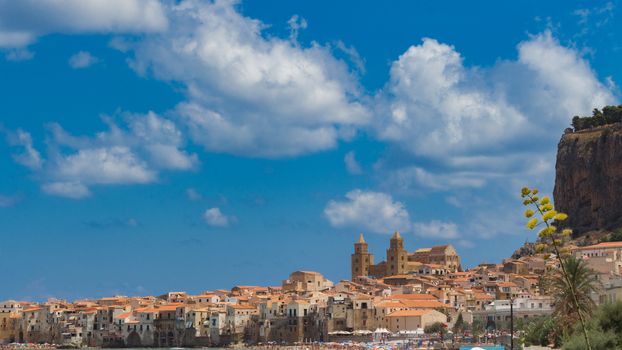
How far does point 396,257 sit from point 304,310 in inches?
2107

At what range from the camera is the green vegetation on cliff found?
471ft

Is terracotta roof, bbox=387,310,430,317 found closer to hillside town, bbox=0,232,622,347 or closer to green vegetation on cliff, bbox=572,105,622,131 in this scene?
hillside town, bbox=0,232,622,347

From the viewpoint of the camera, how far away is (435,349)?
8356cm

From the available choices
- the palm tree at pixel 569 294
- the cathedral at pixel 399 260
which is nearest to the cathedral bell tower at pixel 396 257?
the cathedral at pixel 399 260

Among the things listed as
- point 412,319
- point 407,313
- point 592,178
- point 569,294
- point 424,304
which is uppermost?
point 592,178

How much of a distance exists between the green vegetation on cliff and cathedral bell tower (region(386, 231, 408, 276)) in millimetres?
36370

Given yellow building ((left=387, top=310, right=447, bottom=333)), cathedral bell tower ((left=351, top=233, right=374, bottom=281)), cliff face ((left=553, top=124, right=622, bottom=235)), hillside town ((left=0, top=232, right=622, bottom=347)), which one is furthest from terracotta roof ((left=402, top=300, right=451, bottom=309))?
cathedral bell tower ((left=351, top=233, right=374, bottom=281))

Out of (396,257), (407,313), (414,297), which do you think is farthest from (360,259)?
(407,313)

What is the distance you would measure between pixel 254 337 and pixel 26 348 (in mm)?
29639

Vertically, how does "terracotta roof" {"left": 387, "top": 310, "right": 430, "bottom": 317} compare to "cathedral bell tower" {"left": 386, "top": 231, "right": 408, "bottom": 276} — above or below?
below

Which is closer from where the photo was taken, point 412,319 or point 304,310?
point 412,319

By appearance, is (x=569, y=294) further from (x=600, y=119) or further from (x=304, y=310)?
(x=600, y=119)

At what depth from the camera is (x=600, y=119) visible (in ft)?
477

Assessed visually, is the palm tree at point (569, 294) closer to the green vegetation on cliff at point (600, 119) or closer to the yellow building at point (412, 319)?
the yellow building at point (412, 319)
